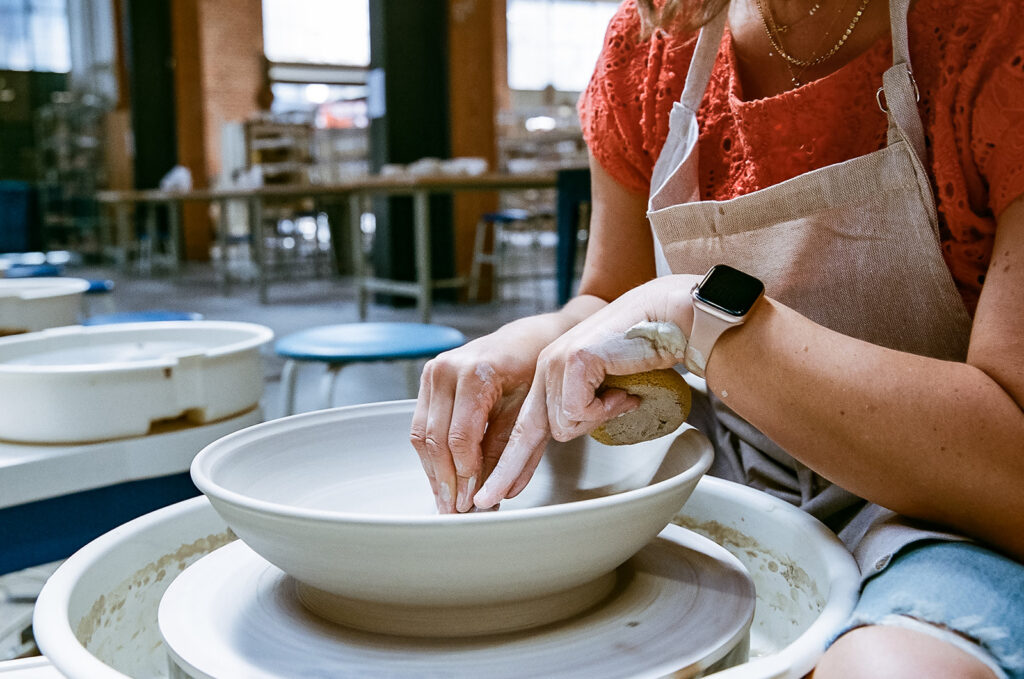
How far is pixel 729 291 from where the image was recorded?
0.62 metres

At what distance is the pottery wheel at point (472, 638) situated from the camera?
0.54 meters

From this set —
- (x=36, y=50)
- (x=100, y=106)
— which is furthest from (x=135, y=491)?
(x=36, y=50)

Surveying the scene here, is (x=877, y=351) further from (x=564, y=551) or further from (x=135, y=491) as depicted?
(x=135, y=491)

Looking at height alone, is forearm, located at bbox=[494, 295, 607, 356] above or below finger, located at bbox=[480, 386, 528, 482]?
above

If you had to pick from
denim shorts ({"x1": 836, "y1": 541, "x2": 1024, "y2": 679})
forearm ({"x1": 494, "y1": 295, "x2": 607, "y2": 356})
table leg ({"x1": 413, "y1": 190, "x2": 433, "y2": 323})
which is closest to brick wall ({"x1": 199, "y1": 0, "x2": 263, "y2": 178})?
table leg ({"x1": 413, "y1": 190, "x2": 433, "y2": 323})

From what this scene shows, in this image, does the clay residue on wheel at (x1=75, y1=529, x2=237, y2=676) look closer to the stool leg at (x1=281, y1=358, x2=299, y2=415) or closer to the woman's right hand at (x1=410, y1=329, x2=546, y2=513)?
the woman's right hand at (x1=410, y1=329, x2=546, y2=513)

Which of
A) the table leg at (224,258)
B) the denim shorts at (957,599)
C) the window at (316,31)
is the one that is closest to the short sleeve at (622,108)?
the denim shorts at (957,599)

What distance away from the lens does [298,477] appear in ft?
2.48

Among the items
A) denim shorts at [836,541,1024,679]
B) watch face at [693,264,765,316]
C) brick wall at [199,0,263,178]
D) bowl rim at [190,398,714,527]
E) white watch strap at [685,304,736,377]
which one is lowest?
denim shorts at [836,541,1024,679]

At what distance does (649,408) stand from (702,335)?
0.07 meters

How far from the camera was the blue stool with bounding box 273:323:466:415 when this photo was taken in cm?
189

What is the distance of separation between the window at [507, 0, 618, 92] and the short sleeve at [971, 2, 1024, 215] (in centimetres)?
1188

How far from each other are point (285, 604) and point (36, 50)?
1277cm

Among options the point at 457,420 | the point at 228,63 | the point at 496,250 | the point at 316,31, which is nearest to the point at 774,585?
the point at 457,420
